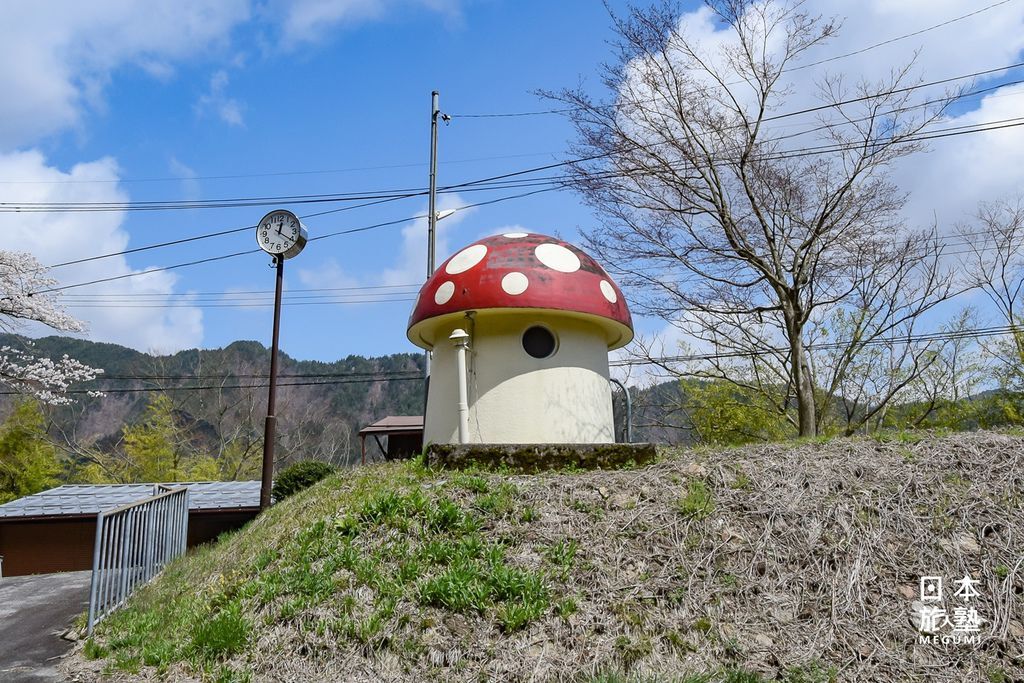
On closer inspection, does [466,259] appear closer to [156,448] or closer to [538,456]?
[538,456]

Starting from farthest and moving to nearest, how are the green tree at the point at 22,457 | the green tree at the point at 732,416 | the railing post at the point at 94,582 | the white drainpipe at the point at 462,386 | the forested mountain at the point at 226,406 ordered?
the forested mountain at the point at 226,406
the green tree at the point at 22,457
the green tree at the point at 732,416
the white drainpipe at the point at 462,386
the railing post at the point at 94,582

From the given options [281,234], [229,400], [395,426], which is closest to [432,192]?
[281,234]

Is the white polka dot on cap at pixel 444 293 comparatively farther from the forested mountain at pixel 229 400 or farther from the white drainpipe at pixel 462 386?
the forested mountain at pixel 229 400

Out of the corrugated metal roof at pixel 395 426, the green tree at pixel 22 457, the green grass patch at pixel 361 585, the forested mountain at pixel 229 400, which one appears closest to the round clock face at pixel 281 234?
the green grass patch at pixel 361 585

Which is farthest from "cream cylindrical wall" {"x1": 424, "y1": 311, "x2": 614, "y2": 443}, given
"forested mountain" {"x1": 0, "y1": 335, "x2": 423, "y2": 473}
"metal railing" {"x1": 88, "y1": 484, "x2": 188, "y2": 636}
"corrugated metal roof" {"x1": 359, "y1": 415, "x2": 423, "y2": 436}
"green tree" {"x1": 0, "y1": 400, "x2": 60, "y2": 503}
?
"green tree" {"x1": 0, "y1": 400, "x2": 60, "y2": 503}

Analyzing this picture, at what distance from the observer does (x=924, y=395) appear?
20.4 meters

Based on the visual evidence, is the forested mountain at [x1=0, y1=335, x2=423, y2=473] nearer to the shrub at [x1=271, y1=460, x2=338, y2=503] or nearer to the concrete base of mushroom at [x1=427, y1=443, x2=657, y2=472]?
the shrub at [x1=271, y1=460, x2=338, y2=503]

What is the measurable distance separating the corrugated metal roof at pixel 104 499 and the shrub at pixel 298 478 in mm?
677

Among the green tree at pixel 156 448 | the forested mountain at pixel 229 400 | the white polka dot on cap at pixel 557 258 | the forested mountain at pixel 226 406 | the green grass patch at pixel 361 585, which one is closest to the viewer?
the green grass patch at pixel 361 585

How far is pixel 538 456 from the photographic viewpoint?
8391 millimetres

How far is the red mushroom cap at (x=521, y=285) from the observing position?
33.3 ft

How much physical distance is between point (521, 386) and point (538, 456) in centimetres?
200

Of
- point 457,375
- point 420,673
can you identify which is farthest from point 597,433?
point 420,673

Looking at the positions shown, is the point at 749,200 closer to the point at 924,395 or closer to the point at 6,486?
the point at 924,395
